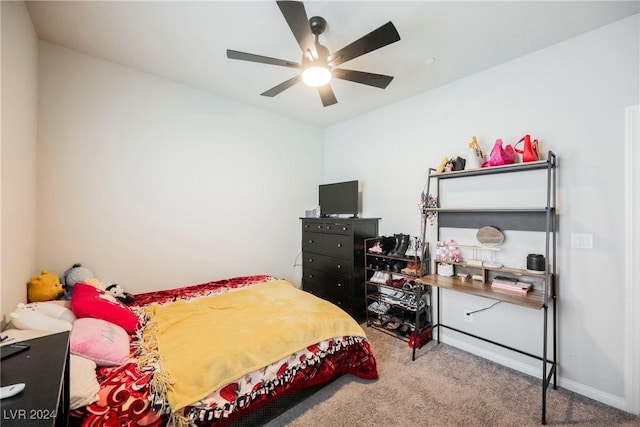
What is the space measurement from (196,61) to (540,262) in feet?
11.3

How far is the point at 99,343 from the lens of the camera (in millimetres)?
1391

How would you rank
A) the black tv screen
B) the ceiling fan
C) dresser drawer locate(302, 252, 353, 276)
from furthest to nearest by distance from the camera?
1. the black tv screen
2. dresser drawer locate(302, 252, 353, 276)
3. the ceiling fan

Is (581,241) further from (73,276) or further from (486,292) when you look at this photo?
(73,276)

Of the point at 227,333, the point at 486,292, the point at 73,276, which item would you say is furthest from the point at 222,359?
the point at 486,292

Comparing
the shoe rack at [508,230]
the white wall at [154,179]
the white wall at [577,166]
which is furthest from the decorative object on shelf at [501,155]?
A: the white wall at [154,179]

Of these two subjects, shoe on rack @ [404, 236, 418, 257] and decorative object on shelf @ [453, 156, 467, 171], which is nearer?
decorative object on shelf @ [453, 156, 467, 171]

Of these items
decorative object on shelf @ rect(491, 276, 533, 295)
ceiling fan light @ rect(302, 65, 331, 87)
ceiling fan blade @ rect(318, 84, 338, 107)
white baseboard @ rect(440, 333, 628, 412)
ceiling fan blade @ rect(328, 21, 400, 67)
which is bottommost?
white baseboard @ rect(440, 333, 628, 412)

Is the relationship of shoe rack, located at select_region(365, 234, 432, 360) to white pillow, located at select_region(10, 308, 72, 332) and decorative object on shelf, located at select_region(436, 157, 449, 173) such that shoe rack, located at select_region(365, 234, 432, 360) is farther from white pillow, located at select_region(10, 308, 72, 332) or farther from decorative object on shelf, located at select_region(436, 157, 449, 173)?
white pillow, located at select_region(10, 308, 72, 332)

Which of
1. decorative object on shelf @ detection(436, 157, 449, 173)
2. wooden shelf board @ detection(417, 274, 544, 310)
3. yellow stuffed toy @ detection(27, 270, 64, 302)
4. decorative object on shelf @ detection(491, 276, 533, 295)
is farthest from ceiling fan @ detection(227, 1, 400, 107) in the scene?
yellow stuffed toy @ detection(27, 270, 64, 302)

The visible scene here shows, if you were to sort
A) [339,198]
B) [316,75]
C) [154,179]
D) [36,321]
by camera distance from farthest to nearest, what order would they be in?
[339,198] → [154,179] → [316,75] → [36,321]

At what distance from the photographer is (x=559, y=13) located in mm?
1811

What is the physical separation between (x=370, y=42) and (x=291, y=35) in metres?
0.76

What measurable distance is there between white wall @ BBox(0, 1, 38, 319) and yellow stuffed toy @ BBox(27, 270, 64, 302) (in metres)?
0.07

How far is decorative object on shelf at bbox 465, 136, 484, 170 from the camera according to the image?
2.40 meters
